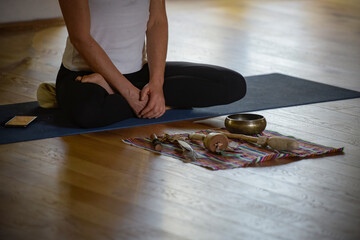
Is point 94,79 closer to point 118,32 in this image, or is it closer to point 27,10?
point 118,32

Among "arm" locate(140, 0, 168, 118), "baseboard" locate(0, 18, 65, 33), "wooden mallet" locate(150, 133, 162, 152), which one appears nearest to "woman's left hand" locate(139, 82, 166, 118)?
"arm" locate(140, 0, 168, 118)

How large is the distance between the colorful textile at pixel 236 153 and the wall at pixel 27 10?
9.70 ft

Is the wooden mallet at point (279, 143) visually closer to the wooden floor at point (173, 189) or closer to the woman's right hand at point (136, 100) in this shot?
the wooden floor at point (173, 189)

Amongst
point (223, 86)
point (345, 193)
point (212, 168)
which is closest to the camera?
point (345, 193)

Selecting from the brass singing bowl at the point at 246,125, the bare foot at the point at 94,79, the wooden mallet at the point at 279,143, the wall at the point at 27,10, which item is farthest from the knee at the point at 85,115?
the wall at the point at 27,10

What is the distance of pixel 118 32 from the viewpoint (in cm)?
239

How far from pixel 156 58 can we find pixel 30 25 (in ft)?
8.85

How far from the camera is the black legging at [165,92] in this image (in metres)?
2.28

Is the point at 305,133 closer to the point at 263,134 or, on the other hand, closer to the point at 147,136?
the point at 263,134

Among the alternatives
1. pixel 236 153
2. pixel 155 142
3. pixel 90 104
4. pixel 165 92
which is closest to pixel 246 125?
pixel 236 153

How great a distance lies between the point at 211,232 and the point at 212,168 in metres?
0.44

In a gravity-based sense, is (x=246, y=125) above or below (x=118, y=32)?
below

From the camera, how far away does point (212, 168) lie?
6.20ft

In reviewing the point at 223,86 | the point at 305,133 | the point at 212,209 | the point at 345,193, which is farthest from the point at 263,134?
the point at 212,209
